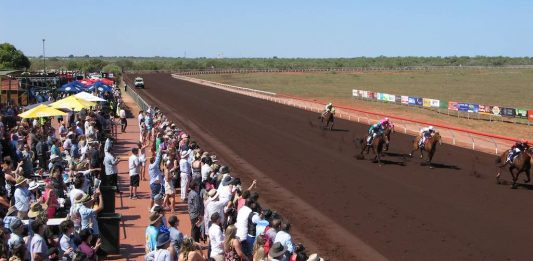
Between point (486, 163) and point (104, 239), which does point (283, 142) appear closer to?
point (486, 163)

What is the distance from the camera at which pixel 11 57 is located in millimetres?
73688

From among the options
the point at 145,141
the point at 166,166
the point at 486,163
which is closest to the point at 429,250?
the point at 166,166

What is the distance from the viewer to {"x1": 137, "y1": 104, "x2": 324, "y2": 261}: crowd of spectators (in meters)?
7.26

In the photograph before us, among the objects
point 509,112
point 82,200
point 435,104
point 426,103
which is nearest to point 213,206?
point 82,200

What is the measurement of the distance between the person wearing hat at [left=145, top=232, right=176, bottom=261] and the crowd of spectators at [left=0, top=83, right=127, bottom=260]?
2.59 ft

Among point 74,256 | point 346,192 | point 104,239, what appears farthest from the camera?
point 346,192

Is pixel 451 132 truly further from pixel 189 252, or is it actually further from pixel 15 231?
pixel 15 231

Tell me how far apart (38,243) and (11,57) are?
72.9 meters

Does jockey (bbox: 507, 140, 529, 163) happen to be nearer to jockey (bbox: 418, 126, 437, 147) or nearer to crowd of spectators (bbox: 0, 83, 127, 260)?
jockey (bbox: 418, 126, 437, 147)

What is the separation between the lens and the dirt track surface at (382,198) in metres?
11.5

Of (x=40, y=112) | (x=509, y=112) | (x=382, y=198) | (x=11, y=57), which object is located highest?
(x=11, y=57)

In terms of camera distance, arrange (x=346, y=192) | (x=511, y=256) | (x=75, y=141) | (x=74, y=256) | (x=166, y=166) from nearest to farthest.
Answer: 1. (x=74, y=256)
2. (x=511, y=256)
3. (x=166, y=166)
4. (x=75, y=141)
5. (x=346, y=192)

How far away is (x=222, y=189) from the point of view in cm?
993

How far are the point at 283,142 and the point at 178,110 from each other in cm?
1525
